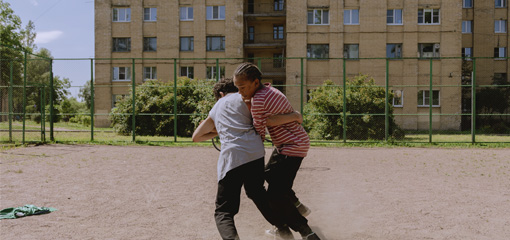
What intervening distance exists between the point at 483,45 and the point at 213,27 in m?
25.1

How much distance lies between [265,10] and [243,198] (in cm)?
3253

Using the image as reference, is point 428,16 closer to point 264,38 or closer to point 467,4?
point 467,4

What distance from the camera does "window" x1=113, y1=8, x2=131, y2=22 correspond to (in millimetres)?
36438

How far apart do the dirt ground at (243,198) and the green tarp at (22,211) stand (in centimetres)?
18

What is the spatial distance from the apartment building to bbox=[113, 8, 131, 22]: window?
0.09 m

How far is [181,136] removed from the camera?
2019cm

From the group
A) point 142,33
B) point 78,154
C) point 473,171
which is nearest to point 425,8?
point 142,33

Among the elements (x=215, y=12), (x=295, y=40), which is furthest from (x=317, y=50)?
(x=215, y=12)

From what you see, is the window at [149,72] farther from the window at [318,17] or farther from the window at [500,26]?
the window at [500,26]

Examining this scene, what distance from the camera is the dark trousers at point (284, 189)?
12.5 feet

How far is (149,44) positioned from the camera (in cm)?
3634

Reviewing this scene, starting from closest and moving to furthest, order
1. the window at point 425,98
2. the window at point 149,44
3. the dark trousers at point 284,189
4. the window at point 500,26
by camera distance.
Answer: the dark trousers at point 284,189
the window at point 425,98
the window at point 149,44
the window at point 500,26

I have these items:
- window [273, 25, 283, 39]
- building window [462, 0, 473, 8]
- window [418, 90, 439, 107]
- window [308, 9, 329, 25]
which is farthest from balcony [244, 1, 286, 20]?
building window [462, 0, 473, 8]

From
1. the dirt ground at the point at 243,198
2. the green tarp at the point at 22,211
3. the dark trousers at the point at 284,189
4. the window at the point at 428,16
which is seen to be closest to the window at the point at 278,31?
the window at the point at 428,16
